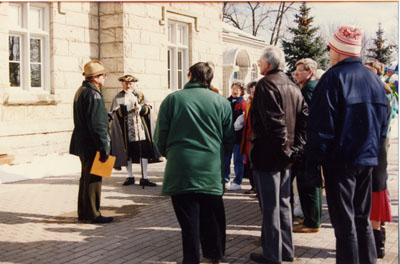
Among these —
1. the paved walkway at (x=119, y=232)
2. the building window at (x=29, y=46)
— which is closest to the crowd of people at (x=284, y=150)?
the paved walkway at (x=119, y=232)

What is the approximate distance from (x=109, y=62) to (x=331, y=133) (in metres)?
9.04

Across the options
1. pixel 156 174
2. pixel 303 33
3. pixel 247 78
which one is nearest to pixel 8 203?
pixel 156 174

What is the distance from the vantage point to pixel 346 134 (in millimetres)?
3801

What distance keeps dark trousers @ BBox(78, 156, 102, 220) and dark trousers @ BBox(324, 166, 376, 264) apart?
10.6 ft

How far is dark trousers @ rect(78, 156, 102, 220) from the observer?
6.06 metres

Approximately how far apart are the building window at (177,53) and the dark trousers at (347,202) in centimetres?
1079

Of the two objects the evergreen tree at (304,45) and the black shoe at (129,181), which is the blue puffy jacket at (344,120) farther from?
the evergreen tree at (304,45)

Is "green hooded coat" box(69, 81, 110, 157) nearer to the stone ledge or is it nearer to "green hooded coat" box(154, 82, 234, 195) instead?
"green hooded coat" box(154, 82, 234, 195)

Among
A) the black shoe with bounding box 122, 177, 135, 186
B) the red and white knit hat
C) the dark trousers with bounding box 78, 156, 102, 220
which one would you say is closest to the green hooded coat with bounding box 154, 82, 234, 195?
the red and white knit hat

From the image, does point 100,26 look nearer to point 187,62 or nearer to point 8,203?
point 187,62

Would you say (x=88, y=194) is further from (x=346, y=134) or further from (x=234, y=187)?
(x=346, y=134)

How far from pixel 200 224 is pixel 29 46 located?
7.30 metres

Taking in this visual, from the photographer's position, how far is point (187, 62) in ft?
48.7

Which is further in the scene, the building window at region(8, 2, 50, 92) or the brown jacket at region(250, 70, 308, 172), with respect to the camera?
the building window at region(8, 2, 50, 92)
